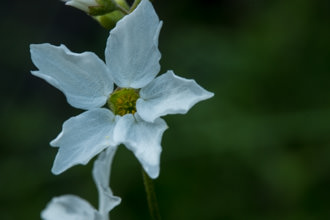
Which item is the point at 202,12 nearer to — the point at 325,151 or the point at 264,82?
the point at 264,82

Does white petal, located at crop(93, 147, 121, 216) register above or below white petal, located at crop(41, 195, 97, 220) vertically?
above

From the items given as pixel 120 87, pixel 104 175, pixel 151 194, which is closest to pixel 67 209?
pixel 104 175

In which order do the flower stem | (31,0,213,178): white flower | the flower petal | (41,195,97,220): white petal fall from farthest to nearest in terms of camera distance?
1. (41,195,97,220): white petal
2. the flower stem
3. (31,0,213,178): white flower
4. the flower petal

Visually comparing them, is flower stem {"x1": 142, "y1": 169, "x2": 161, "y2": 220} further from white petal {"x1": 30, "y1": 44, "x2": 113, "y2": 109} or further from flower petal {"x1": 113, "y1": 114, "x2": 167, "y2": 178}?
white petal {"x1": 30, "y1": 44, "x2": 113, "y2": 109}

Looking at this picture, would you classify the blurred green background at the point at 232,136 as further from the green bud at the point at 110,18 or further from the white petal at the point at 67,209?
the green bud at the point at 110,18

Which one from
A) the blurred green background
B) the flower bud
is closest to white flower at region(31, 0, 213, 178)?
the flower bud

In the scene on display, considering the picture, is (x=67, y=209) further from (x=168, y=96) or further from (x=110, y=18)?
(x=110, y=18)
